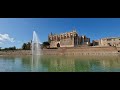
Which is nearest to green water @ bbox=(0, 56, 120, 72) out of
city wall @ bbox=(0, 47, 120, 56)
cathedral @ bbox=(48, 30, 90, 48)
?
city wall @ bbox=(0, 47, 120, 56)

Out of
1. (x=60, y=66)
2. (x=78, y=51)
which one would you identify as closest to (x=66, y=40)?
(x=78, y=51)

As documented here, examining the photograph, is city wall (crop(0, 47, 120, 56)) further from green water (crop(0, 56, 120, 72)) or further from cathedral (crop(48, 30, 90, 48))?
green water (crop(0, 56, 120, 72))

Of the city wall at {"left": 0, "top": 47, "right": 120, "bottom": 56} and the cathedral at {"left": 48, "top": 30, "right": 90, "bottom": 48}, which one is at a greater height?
the cathedral at {"left": 48, "top": 30, "right": 90, "bottom": 48}

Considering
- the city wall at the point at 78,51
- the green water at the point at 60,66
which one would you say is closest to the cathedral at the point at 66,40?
the city wall at the point at 78,51

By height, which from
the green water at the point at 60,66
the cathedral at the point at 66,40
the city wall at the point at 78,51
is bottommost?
the green water at the point at 60,66

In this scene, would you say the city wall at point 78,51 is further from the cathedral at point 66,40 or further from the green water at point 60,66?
the green water at point 60,66

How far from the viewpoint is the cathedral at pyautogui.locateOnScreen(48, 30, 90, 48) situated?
74.5ft

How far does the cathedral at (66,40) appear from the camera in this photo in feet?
74.5
